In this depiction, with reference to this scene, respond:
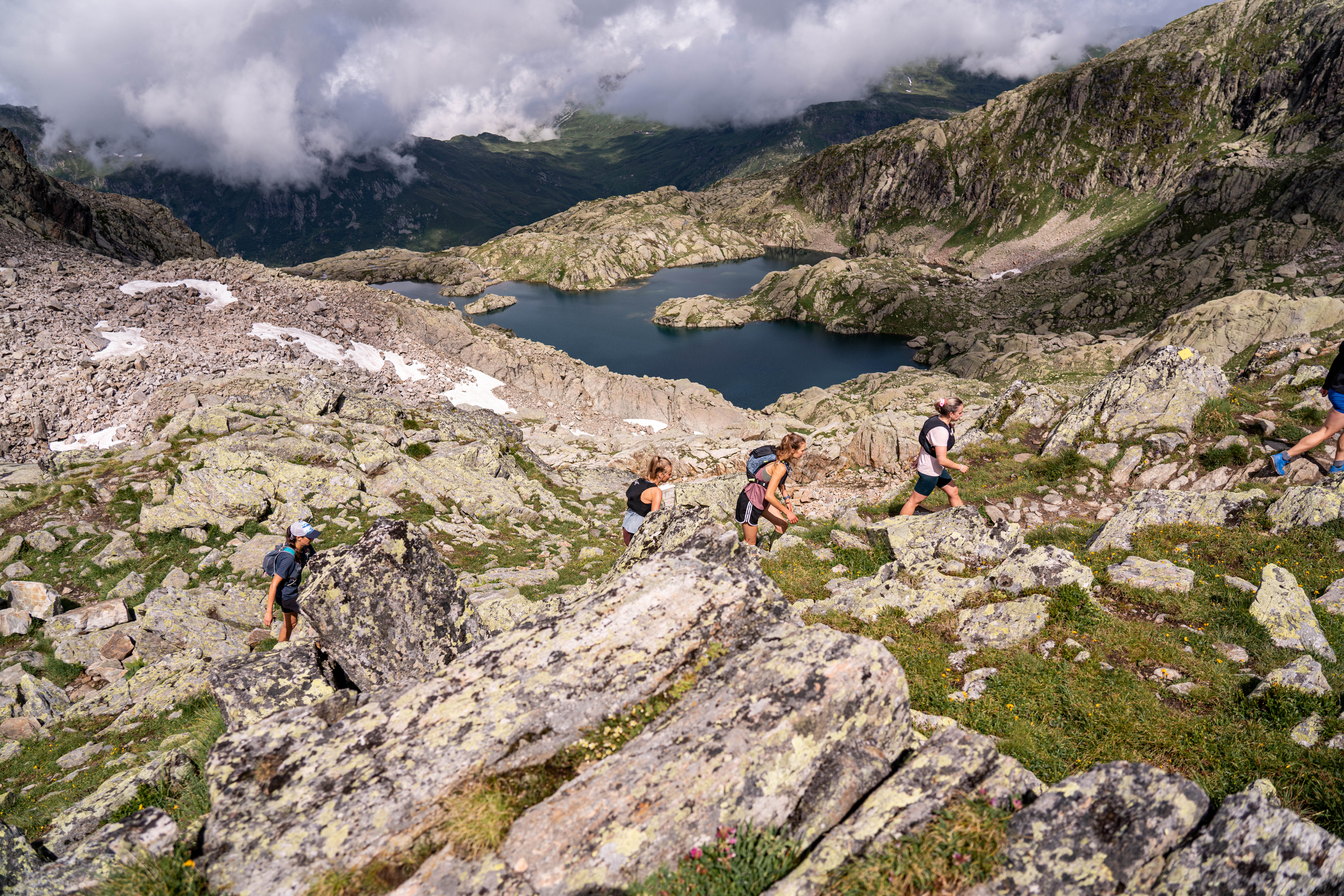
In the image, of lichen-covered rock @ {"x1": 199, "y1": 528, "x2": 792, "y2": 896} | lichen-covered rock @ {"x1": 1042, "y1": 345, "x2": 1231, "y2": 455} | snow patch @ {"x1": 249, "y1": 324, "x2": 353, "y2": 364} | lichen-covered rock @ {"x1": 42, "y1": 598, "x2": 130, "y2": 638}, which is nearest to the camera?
lichen-covered rock @ {"x1": 199, "y1": 528, "x2": 792, "y2": 896}

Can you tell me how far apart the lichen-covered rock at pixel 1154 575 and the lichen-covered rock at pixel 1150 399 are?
13.3 metres

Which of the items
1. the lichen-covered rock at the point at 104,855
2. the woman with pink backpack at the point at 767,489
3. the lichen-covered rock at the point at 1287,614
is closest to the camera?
the lichen-covered rock at the point at 104,855

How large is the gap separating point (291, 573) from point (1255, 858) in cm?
1737

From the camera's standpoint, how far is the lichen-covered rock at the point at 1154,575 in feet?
36.4

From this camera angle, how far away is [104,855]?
583 cm

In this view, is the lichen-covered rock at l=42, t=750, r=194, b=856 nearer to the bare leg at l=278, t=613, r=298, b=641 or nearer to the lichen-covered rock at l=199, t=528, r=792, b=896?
the lichen-covered rock at l=199, t=528, r=792, b=896

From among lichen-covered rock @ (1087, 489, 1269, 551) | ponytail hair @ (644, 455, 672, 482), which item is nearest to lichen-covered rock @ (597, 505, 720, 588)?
ponytail hair @ (644, 455, 672, 482)

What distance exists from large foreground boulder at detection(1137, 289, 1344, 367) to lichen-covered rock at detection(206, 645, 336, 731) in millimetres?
56919

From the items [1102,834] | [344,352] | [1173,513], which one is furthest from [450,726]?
[344,352]

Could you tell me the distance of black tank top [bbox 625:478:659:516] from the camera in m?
13.6

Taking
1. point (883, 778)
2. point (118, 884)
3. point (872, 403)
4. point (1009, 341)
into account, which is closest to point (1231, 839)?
point (883, 778)

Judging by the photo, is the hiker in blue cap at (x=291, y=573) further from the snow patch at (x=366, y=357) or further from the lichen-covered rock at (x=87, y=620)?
the snow patch at (x=366, y=357)

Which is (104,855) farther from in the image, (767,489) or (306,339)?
(306,339)

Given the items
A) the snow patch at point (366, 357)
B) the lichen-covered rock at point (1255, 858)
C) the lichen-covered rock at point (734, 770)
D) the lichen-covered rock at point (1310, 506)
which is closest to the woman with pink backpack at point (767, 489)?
the lichen-covered rock at point (734, 770)
